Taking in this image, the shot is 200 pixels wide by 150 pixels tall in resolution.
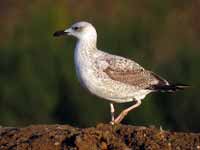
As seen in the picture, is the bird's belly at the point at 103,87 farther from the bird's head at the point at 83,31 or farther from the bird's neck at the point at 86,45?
the bird's head at the point at 83,31

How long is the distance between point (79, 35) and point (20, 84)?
865cm

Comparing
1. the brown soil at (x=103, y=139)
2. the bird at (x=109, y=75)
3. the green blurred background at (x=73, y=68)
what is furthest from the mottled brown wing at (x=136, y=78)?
the green blurred background at (x=73, y=68)

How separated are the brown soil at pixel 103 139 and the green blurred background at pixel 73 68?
723 centimetres

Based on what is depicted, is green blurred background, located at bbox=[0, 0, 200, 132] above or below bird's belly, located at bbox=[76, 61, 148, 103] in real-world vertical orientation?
above

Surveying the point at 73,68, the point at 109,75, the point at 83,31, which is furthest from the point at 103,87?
the point at 73,68

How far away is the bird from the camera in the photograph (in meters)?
13.6

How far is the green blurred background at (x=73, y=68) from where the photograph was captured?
20953mm

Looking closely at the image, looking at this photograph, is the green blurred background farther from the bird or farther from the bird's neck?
the bird's neck

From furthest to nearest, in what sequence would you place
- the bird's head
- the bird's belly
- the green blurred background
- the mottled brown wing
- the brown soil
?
the green blurred background, the bird's head, the mottled brown wing, the bird's belly, the brown soil

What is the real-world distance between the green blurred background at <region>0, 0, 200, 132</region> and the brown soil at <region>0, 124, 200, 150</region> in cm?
723

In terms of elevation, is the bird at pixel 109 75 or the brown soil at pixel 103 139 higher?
→ the bird at pixel 109 75

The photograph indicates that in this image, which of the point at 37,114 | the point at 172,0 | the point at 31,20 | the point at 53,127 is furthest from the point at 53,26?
the point at 53,127

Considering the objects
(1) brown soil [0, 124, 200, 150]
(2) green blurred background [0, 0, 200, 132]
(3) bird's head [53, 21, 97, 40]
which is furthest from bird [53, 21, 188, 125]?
(2) green blurred background [0, 0, 200, 132]

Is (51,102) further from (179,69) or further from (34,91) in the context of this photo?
(179,69)
